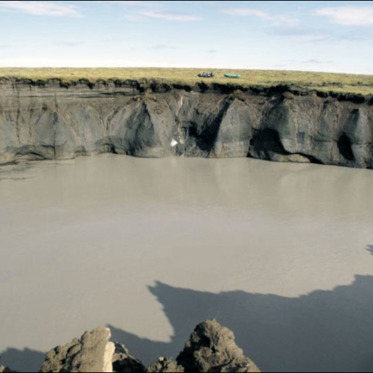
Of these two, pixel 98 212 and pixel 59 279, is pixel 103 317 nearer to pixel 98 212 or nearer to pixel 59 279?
pixel 59 279

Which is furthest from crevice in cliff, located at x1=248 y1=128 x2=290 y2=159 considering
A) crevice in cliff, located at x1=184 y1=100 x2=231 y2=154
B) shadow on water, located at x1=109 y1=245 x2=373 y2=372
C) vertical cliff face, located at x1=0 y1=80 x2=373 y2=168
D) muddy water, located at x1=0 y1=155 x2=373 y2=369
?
shadow on water, located at x1=109 y1=245 x2=373 y2=372

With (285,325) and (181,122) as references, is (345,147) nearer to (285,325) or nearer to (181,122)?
(181,122)

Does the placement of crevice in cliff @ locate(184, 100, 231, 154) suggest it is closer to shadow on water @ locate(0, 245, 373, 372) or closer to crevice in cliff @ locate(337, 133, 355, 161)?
crevice in cliff @ locate(337, 133, 355, 161)

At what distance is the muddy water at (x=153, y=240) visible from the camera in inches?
436

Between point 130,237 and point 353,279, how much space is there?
8.06m

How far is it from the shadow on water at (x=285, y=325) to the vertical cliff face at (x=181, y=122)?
52.4 feet

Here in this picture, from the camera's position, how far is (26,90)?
26531 millimetres

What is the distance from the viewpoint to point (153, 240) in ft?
50.4

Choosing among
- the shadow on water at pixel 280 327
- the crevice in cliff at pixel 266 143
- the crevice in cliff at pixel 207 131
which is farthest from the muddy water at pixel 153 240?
the crevice in cliff at pixel 207 131

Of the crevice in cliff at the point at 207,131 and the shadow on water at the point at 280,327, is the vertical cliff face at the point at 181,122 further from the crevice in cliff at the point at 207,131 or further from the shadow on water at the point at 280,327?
the shadow on water at the point at 280,327

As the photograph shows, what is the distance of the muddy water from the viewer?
436 inches

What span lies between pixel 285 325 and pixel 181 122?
21.0m

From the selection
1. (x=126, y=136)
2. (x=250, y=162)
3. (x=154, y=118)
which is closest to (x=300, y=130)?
(x=250, y=162)

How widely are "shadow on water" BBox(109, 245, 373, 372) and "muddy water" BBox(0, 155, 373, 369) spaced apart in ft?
0.89
